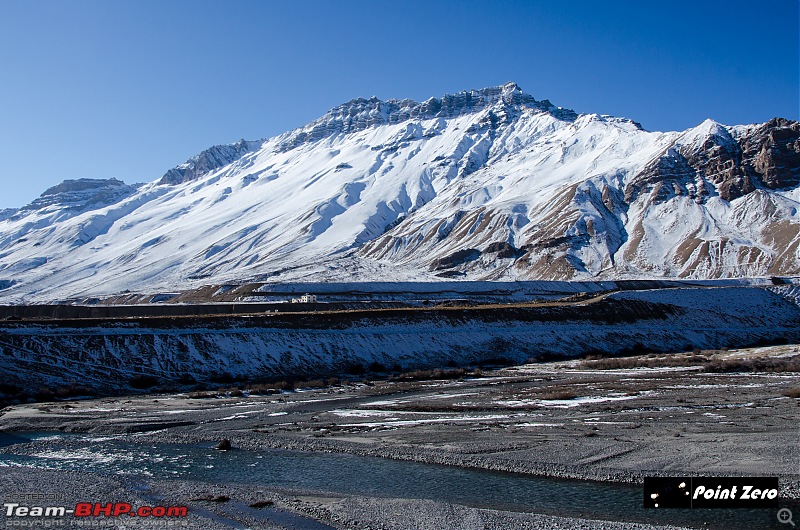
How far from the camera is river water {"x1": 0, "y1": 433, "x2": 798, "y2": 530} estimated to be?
20.2 metres

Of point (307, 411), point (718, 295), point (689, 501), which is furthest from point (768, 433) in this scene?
point (718, 295)

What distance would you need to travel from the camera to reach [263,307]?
109500 mm

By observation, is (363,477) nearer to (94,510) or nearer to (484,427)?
(94,510)

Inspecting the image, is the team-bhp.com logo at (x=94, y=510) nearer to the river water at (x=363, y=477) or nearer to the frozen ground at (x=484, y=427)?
the frozen ground at (x=484, y=427)

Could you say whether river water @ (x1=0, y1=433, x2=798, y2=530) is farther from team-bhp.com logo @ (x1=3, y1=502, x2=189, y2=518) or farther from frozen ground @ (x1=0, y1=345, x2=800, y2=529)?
team-bhp.com logo @ (x1=3, y1=502, x2=189, y2=518)

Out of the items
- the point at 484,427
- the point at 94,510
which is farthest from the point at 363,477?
the point at 484,427

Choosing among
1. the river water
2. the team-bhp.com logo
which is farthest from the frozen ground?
the team-bhp.com logo

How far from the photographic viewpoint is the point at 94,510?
20.6m

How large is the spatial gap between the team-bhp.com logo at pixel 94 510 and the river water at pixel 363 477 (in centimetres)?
433

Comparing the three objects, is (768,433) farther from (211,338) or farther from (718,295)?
(718,295)

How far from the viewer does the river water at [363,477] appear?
20.2 meters

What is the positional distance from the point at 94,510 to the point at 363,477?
31.0 feet

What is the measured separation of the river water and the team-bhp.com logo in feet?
14.2

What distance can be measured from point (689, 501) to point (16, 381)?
5002cm
